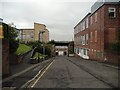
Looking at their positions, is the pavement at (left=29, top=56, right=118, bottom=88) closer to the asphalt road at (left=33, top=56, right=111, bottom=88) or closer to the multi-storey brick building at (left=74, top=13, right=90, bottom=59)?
the asphalt road at (left=33, top=56, right=111, bottom=88)

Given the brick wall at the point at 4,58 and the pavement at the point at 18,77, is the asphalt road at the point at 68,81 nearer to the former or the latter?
the pavement at the point at 18,77

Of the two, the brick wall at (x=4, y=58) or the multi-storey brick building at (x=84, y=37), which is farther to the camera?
the multi-storey brick building at (x=84, y=37)

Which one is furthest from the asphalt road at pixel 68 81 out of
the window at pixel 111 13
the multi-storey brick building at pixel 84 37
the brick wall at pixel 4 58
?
the multi-storey brick building at pixel 84 37

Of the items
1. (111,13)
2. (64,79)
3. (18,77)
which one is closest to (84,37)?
(111,13)

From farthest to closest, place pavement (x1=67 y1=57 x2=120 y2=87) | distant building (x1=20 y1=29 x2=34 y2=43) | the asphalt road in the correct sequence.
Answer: distant building (x1=20 y1=29 x2=34 y2=43) → pavement (x1=67 y1=57 x2=120 y2=87) → the asphalt road

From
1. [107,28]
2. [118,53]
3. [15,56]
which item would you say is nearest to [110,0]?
[107,28]

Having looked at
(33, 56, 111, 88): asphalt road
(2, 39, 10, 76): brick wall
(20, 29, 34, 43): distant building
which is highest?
(20, 29, 34, 43): distant building

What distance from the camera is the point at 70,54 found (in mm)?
124625

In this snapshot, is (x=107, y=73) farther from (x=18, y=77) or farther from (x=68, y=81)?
(x=18, y=77)

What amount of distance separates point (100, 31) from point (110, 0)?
20.9ft

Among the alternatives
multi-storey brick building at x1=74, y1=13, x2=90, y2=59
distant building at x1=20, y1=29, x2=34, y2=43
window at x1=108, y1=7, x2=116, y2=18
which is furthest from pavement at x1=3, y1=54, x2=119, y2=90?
distant building at x1=20, y1=29, x2=34, y2=43

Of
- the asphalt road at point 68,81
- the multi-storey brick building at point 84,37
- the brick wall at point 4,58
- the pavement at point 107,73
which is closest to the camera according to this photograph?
the asphalt road at point 68,81

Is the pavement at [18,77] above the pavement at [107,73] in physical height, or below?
above

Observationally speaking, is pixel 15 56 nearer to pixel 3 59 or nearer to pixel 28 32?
pixel 3 59
